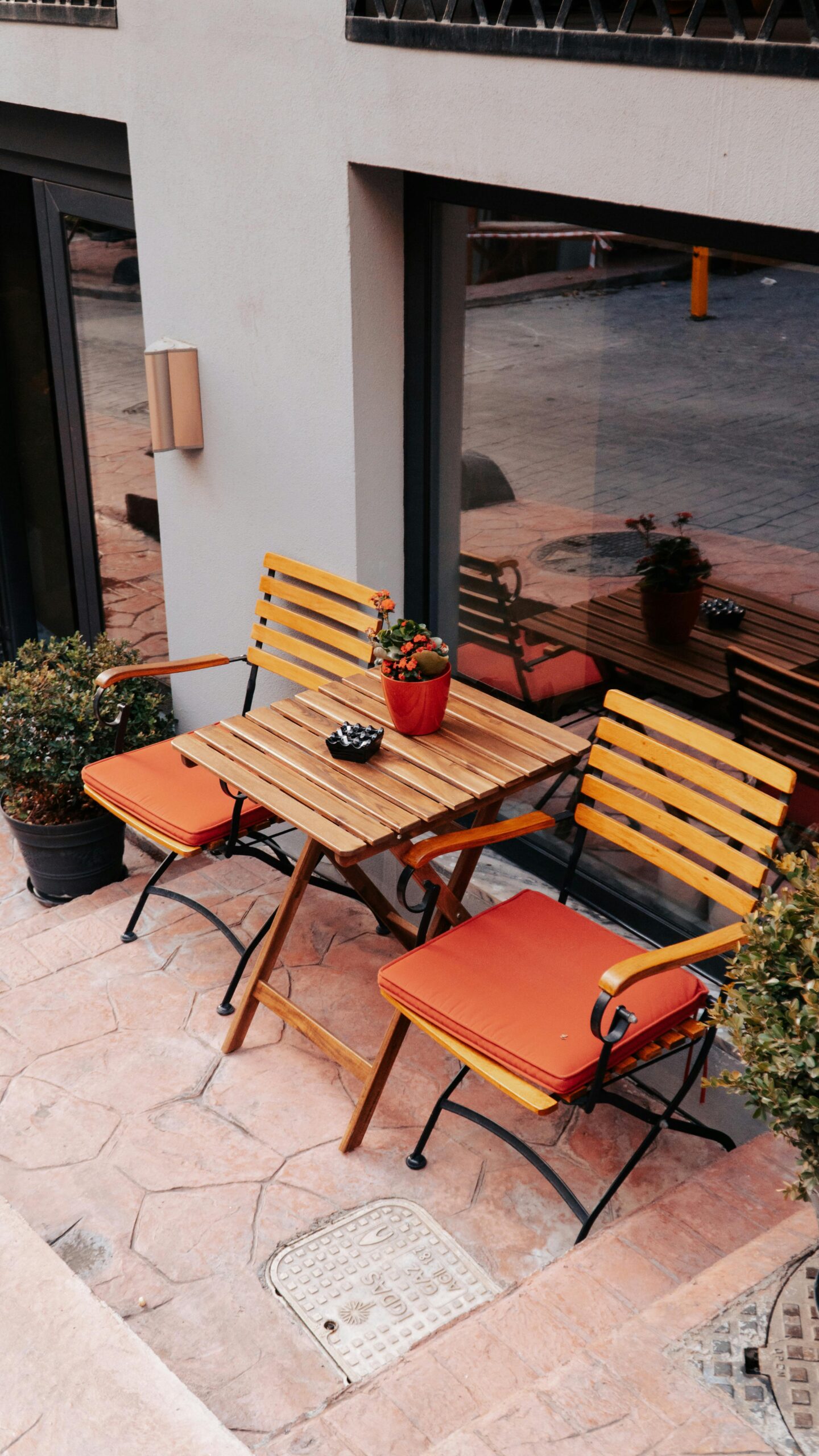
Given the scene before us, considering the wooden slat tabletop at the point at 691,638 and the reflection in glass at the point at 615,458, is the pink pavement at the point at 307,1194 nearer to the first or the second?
the reflection in glass at the point at 615,458

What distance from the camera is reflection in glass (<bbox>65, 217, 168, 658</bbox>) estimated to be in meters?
6.26

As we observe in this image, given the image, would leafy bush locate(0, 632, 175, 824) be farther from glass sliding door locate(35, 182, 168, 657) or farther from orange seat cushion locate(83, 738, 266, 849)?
glass sliding door locate(35, 182, 168, 657)

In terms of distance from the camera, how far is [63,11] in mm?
5309

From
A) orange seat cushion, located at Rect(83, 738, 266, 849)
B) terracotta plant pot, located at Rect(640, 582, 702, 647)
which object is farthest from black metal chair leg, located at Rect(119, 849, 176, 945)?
terracotta plant pot, located at Rect(640, 582, 702, 647)

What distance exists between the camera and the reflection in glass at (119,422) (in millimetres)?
6258

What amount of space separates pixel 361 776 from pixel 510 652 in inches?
44.6

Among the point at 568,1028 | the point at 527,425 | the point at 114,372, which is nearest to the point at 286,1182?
the point at 568,1028

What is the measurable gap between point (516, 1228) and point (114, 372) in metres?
4.54

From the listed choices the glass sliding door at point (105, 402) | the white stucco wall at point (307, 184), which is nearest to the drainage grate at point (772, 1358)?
the white stucco wall at point (307, 184)

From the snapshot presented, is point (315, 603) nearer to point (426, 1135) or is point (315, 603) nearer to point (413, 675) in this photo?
point (413, 675)

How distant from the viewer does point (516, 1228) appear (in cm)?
373

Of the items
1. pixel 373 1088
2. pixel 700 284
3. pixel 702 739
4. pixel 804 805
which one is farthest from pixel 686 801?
pixel 700 284

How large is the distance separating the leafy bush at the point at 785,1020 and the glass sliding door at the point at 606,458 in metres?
1.25

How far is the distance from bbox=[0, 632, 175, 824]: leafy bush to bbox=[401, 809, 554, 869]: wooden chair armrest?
209cm
